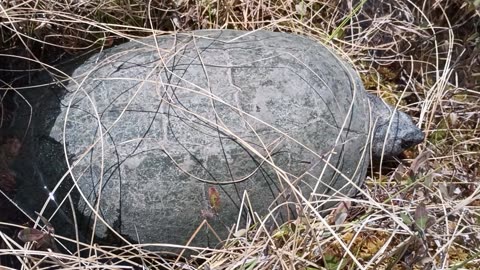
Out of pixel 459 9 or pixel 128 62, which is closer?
pixel 128 62

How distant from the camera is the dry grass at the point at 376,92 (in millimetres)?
1488

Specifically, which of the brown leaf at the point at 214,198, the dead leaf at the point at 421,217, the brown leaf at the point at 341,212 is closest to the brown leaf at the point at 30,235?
the brown leaf at the point at 214,198

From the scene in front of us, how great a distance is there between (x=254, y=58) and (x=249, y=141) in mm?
205

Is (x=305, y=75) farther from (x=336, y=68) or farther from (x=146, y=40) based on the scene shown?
(x=146, y=40)

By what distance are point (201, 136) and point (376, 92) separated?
747 millimetres

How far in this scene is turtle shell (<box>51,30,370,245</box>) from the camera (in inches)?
56.8

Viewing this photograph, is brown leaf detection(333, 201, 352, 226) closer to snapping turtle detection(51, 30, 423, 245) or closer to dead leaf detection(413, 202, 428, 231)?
snapping turtle detection(51, 30, 423, 245)

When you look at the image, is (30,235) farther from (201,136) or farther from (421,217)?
(421,217)

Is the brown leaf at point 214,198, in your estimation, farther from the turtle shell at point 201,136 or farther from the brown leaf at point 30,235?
the brown leaf at point 30,235

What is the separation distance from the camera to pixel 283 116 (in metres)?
1.50

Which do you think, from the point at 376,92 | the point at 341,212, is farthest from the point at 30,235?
the point at 376,92

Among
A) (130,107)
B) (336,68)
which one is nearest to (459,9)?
(336,68)

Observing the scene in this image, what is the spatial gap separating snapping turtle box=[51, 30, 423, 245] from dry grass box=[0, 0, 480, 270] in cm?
8

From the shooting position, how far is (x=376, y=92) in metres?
2.00
